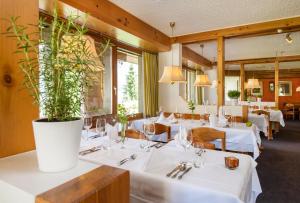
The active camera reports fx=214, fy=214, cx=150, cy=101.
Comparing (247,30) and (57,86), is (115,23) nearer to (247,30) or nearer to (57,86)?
(247,30)

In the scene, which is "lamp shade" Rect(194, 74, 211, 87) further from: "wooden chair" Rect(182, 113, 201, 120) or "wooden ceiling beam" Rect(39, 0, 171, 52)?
"wooden ceiling beam" Rect(39, 0, 171, 52)

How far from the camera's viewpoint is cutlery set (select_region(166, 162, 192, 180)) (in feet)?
4.08

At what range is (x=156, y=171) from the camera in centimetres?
130

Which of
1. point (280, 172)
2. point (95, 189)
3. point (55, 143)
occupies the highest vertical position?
point (55, 143)

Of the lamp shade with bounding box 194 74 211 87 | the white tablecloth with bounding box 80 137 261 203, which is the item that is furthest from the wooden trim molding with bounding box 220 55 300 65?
the white tablecloth with bounding box 80 137 261 203

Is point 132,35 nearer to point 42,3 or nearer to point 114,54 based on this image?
point 114,54

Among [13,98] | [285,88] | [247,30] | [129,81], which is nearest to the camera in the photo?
[13,98]

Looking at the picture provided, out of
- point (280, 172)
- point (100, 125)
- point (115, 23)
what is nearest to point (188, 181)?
point (100, 125)

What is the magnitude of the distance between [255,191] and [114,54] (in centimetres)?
317

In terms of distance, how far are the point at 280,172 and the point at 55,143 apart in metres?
3.51

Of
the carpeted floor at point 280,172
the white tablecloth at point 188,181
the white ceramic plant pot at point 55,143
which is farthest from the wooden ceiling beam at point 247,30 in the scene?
the white ceramic plant pot at point 55,143

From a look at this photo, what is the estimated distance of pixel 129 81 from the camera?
4527mm

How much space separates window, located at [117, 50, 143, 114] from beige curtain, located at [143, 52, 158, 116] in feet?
0.52

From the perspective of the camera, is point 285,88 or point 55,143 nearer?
point 55,143
